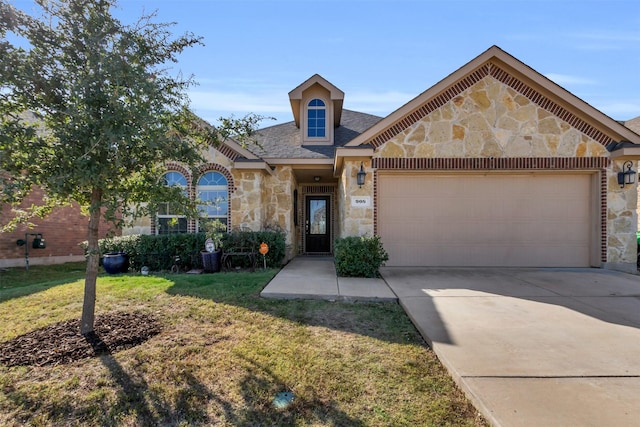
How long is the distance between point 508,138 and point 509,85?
1.40 metres

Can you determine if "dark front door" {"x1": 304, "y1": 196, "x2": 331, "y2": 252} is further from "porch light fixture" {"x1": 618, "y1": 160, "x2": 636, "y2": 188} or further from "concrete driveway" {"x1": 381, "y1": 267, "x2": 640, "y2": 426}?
"porch light fixture" {"x1": 618, "y1": 160, "x2": 636, "y2": 188}

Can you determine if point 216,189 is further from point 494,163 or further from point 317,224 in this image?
point 494,163

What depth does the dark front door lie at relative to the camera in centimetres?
1319

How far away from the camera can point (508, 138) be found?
837 centimetres

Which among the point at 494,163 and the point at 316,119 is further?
the point at 316,119

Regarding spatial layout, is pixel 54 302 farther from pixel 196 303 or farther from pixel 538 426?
pixel 538 426

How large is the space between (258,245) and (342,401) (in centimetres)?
648

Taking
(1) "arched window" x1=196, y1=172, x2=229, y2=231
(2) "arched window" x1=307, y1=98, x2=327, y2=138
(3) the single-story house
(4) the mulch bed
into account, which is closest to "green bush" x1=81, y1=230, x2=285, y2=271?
(3) the single-story house

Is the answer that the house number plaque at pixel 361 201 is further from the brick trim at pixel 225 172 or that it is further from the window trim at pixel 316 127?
the brick trim at pixel 225 172

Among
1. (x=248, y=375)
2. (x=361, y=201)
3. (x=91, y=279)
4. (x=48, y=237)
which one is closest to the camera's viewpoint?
(x=248, y=375)

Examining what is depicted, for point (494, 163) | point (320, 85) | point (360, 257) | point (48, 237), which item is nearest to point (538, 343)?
point (360, 257)

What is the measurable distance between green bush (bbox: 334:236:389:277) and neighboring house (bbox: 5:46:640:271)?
0.98m

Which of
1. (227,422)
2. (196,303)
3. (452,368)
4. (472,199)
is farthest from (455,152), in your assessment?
(227,422)

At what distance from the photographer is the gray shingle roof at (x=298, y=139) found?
34.9 feet
